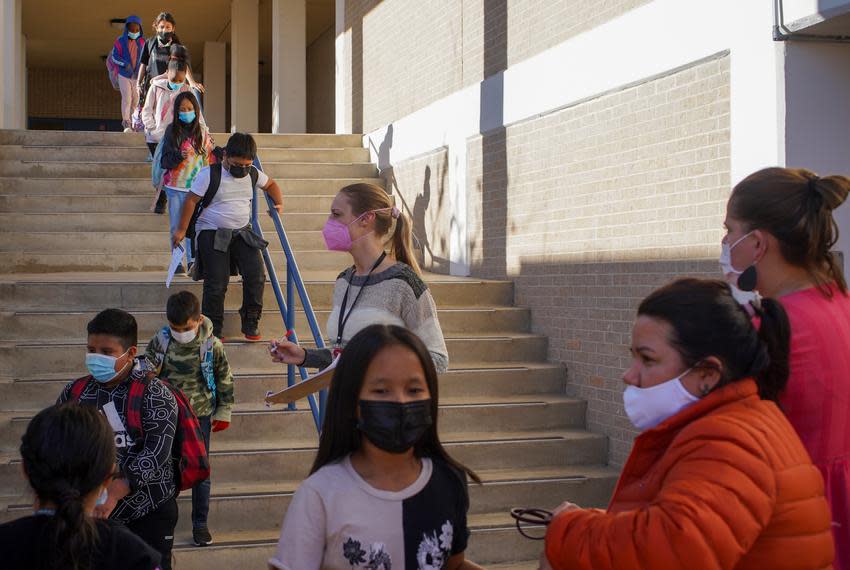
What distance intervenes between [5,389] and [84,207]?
3.79m

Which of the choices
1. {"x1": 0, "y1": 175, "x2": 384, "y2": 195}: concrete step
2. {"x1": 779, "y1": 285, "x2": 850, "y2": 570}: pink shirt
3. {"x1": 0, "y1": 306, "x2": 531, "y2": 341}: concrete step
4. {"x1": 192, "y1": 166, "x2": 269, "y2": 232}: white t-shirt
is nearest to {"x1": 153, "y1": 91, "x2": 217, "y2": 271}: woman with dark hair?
{"x1": 0, "y1": 306, "x2": 531, "y2": 341}: concrete step

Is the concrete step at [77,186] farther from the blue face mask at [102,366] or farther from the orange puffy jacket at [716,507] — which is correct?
the orange puffy jacket at [716,507]

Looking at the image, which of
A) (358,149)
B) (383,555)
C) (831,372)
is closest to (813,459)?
(831,372)

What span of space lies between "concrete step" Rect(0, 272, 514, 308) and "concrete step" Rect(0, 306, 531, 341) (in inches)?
6.1

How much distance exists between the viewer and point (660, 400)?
2217 millimetres

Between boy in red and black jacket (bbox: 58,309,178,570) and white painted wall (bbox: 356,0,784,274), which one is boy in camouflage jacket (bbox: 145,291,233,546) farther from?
white painted wall (bbox: 356,0,784,274)

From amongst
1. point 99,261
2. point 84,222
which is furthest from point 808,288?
point 84,222

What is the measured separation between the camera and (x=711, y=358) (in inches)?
86.8

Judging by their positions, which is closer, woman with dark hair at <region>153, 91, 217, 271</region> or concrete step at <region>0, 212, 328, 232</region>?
woman with dark hair at <region>153, 91, 217, 271</region>

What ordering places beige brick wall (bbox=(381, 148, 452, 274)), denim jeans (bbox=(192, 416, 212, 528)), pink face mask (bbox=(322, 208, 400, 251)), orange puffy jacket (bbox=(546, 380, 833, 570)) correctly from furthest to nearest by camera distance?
beige brick wall (bbox=(381, 148, 452, 274)) < denim jeans (bbox=(192, 416, 212, 528)) < pink face mask (bbox=(322, 208, 400, 251)) < orange puffy jacket (bbox=(546, 380, 833, 570))

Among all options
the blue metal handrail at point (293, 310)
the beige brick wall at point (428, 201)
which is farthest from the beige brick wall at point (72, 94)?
the blue metal handrail at point (293, 310)

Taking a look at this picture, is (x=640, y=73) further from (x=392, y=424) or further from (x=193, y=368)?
(x=392, y=424)

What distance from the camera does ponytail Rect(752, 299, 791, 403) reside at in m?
2.42

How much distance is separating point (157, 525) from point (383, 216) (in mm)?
1444
